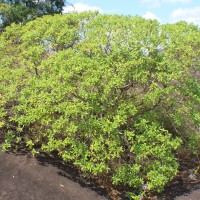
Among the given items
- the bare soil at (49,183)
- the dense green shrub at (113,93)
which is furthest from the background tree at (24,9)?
the bare soil at (49,183)

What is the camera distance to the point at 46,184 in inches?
249

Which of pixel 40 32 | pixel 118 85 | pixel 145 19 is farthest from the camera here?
pixel 40 32

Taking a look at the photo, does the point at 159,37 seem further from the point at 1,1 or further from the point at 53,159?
the point at 1,1

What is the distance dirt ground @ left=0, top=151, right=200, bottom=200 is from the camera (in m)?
6.00

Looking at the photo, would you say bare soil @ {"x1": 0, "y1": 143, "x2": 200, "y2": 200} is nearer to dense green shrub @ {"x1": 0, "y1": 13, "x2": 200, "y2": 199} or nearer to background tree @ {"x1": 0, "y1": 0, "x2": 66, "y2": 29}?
dense green shrub @ {"x1": 0, "y1": 13, "x2": 200, "y2": 199}

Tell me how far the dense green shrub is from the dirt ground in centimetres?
41

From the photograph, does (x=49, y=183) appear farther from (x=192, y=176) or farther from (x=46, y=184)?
(x=192, y=176)

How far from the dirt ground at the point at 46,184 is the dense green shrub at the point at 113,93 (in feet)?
1.36

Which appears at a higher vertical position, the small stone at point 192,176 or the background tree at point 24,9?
the background tree at point 24,9

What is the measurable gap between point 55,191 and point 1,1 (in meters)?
13.7

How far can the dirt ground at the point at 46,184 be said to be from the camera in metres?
6.00

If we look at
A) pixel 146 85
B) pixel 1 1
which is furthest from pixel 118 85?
pixel 1 1

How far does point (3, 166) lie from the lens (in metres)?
6.65

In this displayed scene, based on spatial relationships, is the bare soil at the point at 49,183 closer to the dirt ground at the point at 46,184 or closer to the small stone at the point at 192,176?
the dirt ground at the point at 46,184
